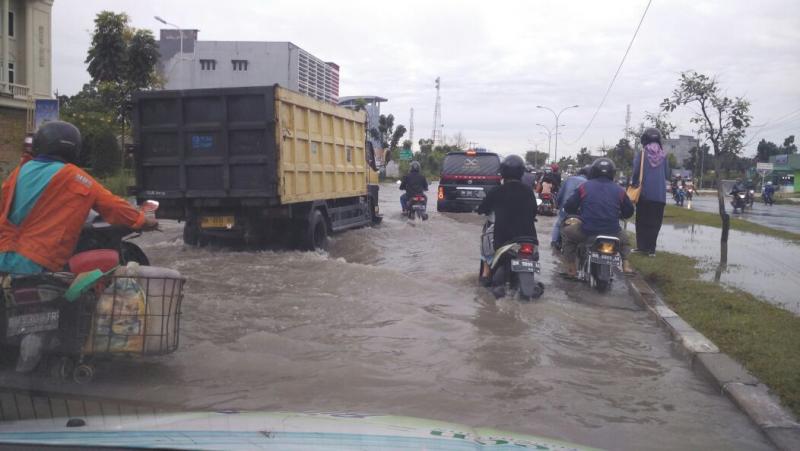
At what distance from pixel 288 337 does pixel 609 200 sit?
172 inches

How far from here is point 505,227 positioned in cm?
746

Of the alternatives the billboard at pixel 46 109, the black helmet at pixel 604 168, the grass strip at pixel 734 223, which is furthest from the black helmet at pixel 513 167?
the grass strip at pixel 734 223

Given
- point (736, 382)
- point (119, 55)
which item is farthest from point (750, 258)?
point (119, 55)

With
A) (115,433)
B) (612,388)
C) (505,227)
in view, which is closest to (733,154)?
(505,227)

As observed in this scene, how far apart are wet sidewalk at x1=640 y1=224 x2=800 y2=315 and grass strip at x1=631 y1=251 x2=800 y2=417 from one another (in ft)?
1.33

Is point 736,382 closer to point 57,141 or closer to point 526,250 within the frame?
point 526,250

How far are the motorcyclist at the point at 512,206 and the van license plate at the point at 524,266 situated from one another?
0.95 feet

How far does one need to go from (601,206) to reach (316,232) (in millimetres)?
5135

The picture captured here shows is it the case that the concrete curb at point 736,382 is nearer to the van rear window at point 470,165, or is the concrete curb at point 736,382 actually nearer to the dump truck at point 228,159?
the dump truck at point 228,159

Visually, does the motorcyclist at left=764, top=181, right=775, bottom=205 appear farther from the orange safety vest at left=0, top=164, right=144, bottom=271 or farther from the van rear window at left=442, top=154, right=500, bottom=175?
the orange safety vest at left=0, top=164, right=144, bottom=271

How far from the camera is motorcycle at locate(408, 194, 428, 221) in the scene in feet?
56.0

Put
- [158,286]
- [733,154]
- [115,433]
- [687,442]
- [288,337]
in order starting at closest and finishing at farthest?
[115,433] < [687,442] < [158,286] < [288,337] < [733,154]

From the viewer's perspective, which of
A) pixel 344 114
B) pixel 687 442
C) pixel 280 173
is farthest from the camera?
pixel 344 114

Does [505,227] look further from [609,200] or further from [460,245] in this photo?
[460,245]
